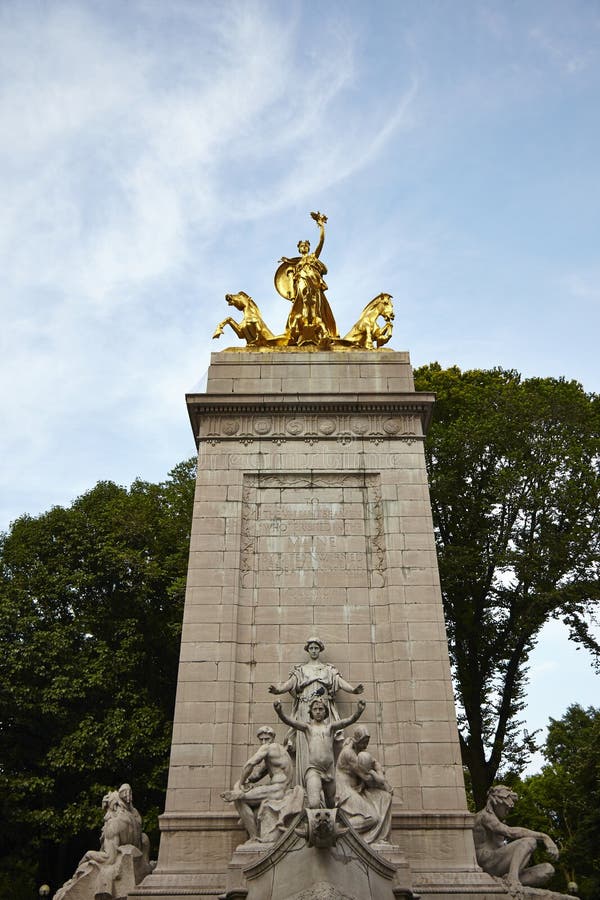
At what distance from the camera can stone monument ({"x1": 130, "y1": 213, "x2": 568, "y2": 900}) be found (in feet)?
37.5

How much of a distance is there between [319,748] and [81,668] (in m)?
14.0

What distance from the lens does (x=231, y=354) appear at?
17.7 metres

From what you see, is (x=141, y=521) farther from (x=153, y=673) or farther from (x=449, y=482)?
(x=449, y=482)

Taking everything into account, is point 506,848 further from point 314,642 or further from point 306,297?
point 306,297

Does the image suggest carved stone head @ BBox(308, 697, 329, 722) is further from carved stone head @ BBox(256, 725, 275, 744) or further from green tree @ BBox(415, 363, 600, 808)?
green tree @ BBox(415, 363, 600, 808)

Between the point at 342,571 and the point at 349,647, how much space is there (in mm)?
1436

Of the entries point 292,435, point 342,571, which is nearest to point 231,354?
point 292,435

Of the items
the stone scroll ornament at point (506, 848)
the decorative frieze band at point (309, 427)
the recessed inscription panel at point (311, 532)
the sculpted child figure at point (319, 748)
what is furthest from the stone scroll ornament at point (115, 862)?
the decorative frieze band at point (309, 427)

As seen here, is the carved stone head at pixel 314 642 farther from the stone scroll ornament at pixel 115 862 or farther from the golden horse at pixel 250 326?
the golden horse at pixel 250 326

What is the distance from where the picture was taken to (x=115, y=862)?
41.1ft

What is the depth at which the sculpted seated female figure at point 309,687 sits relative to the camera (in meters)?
12.2

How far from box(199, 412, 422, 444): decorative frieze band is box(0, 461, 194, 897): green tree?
8.51 metres

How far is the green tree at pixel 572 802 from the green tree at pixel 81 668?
11.6 metres

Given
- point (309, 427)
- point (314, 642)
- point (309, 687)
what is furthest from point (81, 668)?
point (309, 687)
